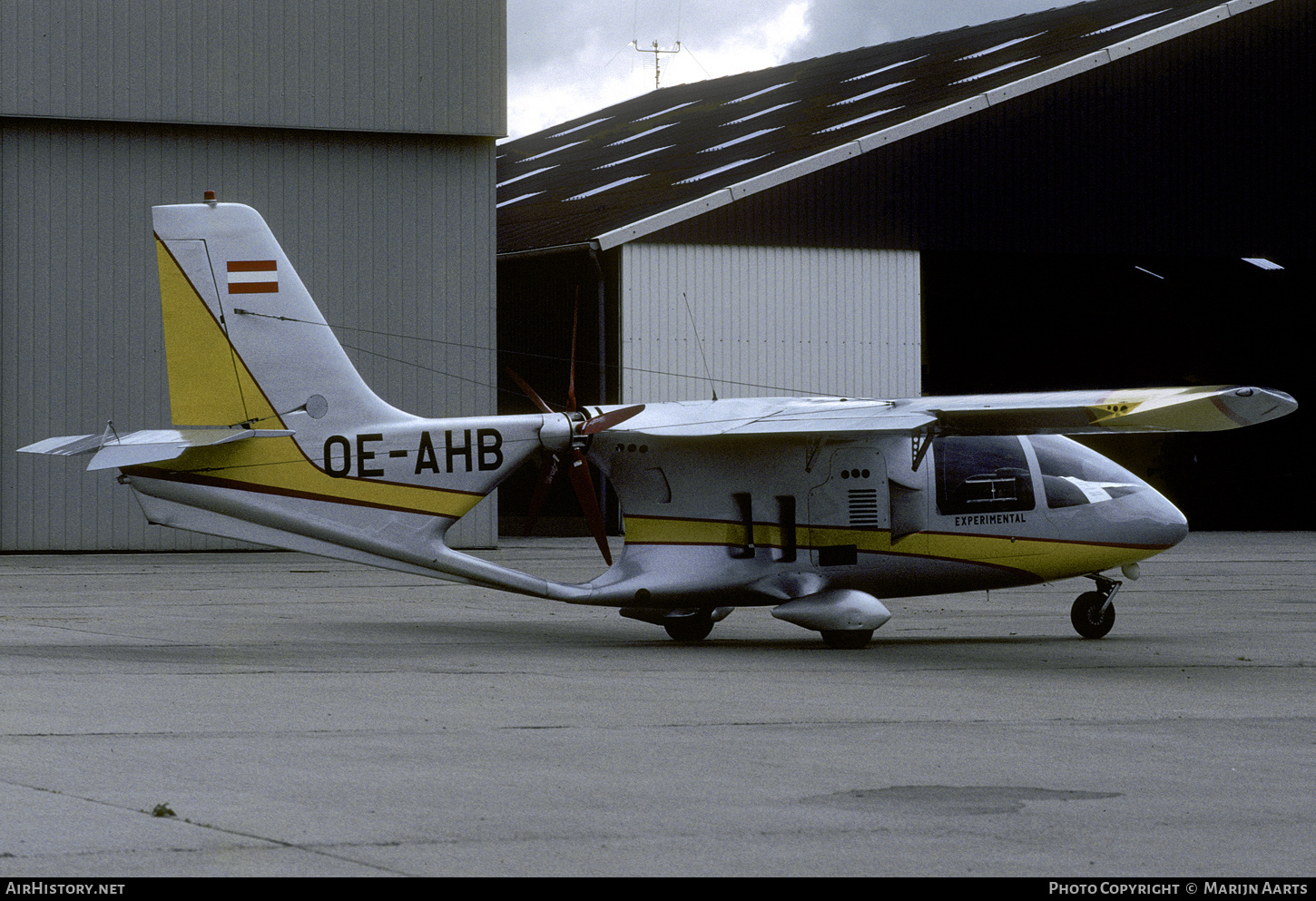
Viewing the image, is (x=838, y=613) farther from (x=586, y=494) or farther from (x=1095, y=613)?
(x=1095, y=613)

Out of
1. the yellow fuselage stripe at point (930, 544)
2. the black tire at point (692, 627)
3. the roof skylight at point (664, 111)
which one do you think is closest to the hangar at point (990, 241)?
the roof skylight at point (664, 111)

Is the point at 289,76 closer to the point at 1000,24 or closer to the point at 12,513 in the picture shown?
the point at 12,513

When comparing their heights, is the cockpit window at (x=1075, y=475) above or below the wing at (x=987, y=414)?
below

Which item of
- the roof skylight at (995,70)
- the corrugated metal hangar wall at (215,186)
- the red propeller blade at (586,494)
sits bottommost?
the red propeller blade at (586,494)

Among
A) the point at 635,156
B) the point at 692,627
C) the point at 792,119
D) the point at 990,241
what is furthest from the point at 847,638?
the point at 635,156

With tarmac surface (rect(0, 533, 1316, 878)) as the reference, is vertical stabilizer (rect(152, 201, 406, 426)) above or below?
above

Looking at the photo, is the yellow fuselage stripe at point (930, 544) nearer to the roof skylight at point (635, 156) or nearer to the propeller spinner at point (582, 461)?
the propeller spinner at point (582, 461)

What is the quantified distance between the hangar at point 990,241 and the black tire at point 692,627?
16.9 metres

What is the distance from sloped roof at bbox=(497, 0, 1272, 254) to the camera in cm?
3806

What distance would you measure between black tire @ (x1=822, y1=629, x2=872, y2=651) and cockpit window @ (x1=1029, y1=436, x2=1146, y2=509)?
264cm

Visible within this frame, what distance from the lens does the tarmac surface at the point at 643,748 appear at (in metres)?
7.57

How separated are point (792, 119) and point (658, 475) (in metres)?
28.5

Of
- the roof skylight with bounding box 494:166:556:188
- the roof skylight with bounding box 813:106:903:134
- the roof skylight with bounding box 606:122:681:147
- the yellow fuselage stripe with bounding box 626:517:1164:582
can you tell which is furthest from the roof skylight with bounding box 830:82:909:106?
the yellow fuselage stripe with bounding box 626:517:1164:582

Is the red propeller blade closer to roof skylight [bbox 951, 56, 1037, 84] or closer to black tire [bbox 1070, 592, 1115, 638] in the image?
black tire [bbox 1070, 592, 1115, 638]
